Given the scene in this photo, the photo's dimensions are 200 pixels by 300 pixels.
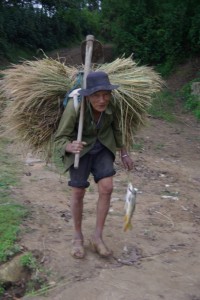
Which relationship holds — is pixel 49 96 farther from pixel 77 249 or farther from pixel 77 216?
pixel 77 249

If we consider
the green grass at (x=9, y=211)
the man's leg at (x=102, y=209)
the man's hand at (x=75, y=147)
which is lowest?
the green grass at (x=9, y=211)

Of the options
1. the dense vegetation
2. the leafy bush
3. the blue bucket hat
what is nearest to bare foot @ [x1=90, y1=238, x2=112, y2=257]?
the blue bucket hat

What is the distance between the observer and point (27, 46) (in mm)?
25938

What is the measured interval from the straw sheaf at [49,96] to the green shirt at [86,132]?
A: 0.17 m

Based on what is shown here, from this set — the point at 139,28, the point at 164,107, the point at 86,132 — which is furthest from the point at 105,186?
the point at 139,28

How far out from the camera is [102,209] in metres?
3.88

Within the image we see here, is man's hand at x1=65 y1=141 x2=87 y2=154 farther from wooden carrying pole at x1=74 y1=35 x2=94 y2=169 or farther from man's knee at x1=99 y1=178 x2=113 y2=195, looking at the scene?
man's knee at x1=99 y1=178 x2=113 y2=195

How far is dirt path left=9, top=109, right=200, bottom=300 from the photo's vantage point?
3.54 metres

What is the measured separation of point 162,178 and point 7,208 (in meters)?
2.47

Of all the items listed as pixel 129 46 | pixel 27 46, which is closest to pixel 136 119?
pixel 129 46

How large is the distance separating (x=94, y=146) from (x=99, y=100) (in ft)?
1.23

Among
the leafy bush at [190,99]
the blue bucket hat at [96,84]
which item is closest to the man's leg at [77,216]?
the blue bucket hat at [96,84]

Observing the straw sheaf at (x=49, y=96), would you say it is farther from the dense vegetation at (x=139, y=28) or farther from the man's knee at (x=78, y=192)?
the dense vegetation at (x=139, y=28)

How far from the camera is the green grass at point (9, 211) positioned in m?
4.02
